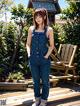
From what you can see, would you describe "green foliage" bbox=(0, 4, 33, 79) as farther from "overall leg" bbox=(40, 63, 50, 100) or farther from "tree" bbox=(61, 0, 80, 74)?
"overall leg" bbox=(40, 63, 50, 100)

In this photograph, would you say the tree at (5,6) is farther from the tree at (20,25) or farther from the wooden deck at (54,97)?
the wooden deck at (54,97)

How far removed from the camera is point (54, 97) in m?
7.07

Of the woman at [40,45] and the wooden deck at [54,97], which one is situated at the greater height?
the woman at [40,45]

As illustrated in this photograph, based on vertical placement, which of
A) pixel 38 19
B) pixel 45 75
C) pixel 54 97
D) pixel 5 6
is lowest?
pixel 54 97

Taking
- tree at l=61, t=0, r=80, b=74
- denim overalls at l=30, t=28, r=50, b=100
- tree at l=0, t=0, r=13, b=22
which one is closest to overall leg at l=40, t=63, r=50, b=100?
denim overalls at l=30, t=28, r=50, b=100

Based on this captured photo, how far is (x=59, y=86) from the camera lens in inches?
340

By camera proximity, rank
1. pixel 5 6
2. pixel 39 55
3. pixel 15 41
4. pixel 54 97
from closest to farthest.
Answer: pixel 39 55, pixel 54 97, pixel 5 6, pixel 15 41

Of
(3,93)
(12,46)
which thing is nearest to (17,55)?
(12,46)

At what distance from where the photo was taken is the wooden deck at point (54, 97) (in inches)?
255

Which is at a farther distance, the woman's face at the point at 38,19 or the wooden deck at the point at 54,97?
the wooden deck at the point at 54,97

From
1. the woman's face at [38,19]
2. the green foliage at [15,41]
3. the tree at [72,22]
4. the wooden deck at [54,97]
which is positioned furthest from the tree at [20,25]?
the woman's face at [38,19]

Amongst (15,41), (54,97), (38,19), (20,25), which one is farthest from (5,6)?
(38,19)

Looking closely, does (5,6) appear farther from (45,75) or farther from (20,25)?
(45,75)

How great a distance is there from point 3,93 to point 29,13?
362 cm
